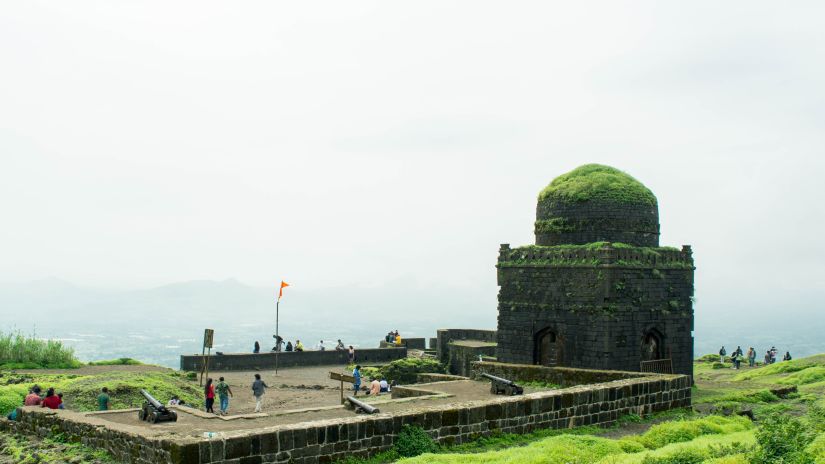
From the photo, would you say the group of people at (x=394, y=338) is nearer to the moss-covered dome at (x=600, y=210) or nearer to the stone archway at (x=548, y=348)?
the stone archway at (x=548, y=348)

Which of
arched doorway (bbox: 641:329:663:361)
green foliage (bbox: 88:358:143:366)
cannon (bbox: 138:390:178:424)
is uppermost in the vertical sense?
arched doorway (bbox: 641:329:663:361)

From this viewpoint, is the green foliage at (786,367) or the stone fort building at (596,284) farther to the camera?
the green foliage at (786,367)

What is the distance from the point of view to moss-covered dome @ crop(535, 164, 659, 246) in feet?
104

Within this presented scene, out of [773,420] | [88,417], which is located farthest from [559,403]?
[88,417]

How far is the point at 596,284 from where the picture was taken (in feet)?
98.3

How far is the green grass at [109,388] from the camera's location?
79.1 feet

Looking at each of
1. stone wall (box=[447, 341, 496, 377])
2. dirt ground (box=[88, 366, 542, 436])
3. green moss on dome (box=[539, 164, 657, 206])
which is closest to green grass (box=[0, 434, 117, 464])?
dirt ground (box=[88, 366, 542, 436])

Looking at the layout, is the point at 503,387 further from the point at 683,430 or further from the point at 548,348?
the point at 548,348

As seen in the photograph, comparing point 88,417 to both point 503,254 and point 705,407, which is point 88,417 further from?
point 503,254

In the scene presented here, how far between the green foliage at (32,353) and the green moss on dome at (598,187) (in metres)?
22.7

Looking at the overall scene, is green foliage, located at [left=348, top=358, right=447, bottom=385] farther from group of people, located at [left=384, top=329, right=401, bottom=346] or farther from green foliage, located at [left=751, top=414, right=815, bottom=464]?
green foliage, located at [left=751, top=414, right=815, bottom=464]

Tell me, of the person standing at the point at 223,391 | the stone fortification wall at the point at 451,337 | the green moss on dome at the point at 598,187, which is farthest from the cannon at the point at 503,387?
the stone fortification wall at the point at 451,337

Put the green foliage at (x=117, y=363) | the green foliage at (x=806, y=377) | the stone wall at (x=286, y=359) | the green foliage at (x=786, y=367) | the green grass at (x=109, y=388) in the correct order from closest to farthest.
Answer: the green grass at (x=109, y=388), the green foliage at (x=806, y=377), the green foliage at (x=786, y=367), the green foliage at (x=117, y=363), the stone wall at (x=286, y=359)

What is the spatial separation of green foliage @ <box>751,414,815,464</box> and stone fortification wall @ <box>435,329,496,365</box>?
113ft
